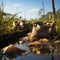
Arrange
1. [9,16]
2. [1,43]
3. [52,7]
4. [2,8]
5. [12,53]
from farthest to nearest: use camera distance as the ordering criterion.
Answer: [52,7] < [9,16] < [2,8] < [1,43] < [12,53]

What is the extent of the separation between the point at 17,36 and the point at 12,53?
296 centimetres

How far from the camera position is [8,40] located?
242 inches

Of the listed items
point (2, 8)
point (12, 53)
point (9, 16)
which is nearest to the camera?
point (12, 53)

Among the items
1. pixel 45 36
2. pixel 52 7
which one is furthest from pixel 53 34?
pixel 52 7

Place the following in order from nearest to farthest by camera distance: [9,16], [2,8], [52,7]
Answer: [2,8]
[9,16]
[52,7]

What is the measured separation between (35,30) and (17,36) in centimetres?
69

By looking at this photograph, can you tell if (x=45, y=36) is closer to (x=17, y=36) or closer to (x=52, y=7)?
(x=17, y=36)

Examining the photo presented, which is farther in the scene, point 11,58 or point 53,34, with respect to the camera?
point 53,34

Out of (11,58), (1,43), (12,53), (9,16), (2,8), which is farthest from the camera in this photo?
(9,16)

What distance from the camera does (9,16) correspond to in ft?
23.2

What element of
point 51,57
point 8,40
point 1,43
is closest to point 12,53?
point 51,57

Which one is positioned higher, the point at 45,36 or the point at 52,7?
the point at 52,7

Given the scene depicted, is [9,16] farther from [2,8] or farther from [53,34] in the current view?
[53,34]

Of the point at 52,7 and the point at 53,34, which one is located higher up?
the point at 52,7
